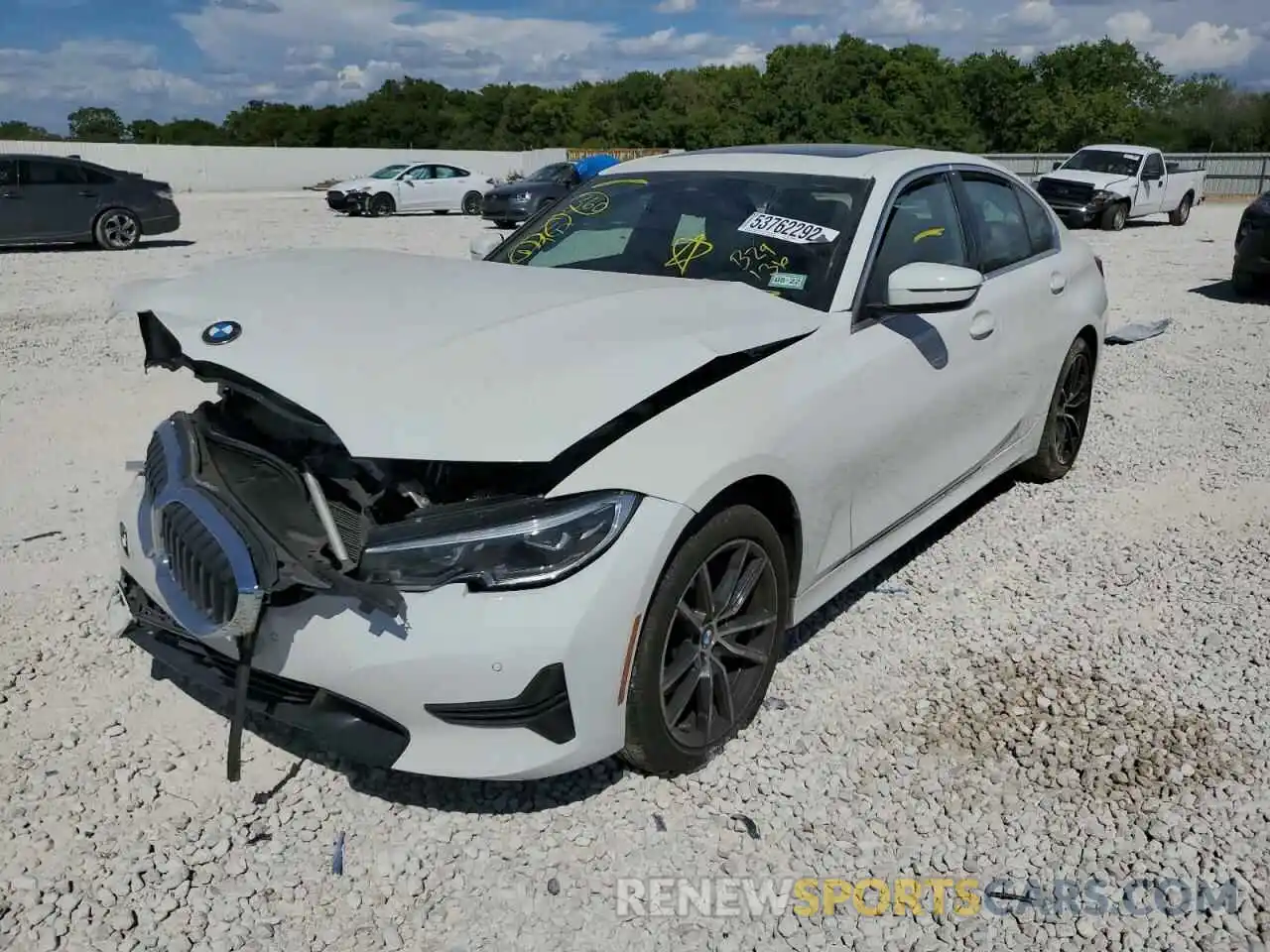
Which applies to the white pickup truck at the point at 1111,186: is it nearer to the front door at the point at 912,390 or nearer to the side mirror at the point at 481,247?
the front door at the point at 912,390

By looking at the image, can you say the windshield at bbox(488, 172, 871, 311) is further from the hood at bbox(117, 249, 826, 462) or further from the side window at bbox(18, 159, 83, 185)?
the side window at bbox(18, 159, 83, 185)

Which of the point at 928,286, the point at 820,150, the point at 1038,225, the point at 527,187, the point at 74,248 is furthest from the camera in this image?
the point at 527,187

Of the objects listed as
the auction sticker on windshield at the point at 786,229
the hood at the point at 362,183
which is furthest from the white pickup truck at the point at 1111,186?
the auction sticker on windshield at the point at 786,229

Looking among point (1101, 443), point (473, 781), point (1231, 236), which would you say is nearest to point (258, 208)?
point (1231, 236)

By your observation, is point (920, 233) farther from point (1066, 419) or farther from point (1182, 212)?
point (1182, 212)

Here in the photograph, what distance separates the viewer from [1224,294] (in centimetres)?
1177

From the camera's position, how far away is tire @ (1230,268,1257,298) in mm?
11102

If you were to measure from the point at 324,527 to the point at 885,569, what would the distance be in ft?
8.45

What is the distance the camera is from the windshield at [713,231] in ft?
11.8

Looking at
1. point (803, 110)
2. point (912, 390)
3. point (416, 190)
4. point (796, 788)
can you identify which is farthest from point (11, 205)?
point (803, 110)

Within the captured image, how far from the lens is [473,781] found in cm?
297

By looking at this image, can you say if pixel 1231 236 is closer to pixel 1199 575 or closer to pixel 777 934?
pixel 1199 575

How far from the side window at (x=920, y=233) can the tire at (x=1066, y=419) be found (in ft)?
3.90

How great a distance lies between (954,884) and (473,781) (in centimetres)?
133
